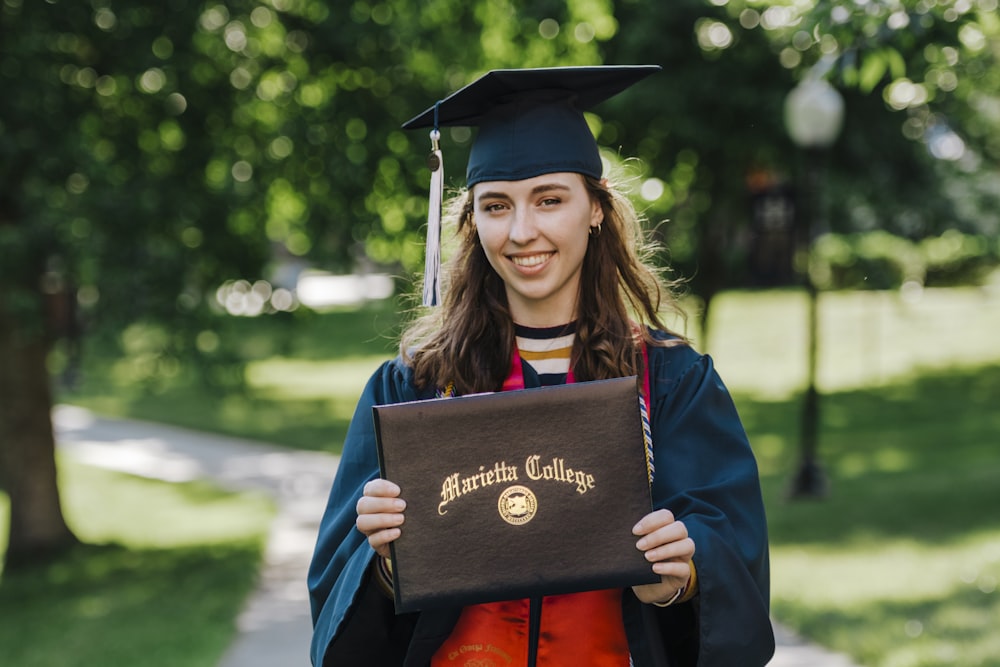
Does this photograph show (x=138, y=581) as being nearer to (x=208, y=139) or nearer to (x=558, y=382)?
(x=208, y=139)

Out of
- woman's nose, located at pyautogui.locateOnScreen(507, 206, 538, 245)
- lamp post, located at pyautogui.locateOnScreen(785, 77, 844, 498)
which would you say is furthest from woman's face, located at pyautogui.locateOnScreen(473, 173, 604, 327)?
lamp post, located at pyautogui.locateOnScreen(785, 77, 844, 498)

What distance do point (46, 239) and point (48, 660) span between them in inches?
102

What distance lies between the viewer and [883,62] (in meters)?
3.84

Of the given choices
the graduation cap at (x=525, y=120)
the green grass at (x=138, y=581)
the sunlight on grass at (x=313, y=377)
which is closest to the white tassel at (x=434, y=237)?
the graduation cap at (x=525, y=120)

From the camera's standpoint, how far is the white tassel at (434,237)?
8.33 feet

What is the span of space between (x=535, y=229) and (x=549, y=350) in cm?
26

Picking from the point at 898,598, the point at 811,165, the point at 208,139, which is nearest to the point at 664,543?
the point at 898,598

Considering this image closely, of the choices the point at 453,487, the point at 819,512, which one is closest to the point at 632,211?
the point at 453,487

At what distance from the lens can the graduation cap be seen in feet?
7.63

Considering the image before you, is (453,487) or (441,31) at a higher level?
(441,31)

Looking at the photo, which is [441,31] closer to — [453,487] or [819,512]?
[819,512]

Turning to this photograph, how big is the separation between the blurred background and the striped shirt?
156 centimetres

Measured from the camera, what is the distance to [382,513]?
2.03 metres

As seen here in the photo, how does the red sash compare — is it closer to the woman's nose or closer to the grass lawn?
the woman's nose
